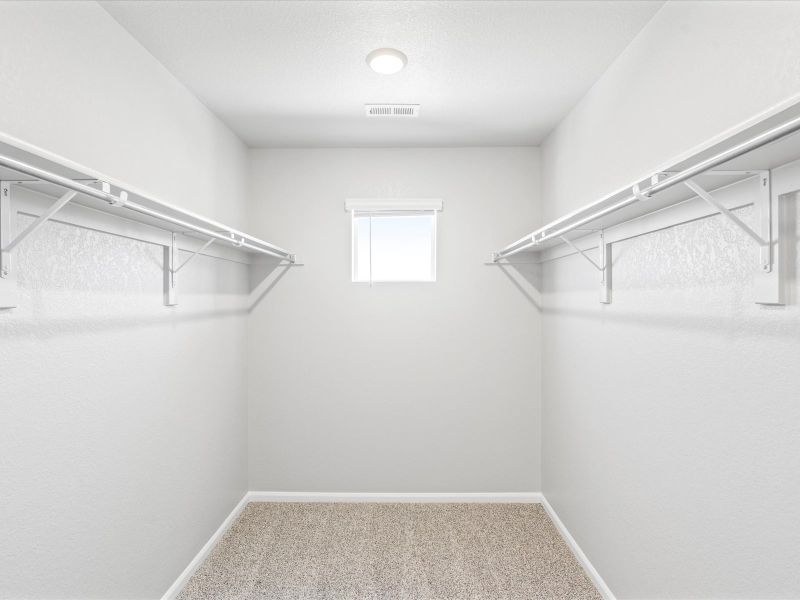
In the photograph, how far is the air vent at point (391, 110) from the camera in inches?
91.1

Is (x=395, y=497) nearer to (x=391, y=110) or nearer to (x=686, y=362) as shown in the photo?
(x=686, y=362)

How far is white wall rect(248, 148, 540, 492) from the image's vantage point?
2967 mm

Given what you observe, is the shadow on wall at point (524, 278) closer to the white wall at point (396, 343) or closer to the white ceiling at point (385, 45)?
the white wall at point (396, 343)

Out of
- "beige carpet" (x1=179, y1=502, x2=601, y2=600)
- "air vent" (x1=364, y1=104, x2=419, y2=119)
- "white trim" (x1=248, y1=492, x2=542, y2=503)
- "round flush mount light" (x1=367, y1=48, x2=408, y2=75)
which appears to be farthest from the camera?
"white trim" (x1=248, y1=492, x2=542, y2=503)

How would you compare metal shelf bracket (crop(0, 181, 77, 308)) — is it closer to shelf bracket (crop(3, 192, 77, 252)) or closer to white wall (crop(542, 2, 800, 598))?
shelf bracket (crop(3, 192, 77, 252))

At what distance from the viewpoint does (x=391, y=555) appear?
2326mm

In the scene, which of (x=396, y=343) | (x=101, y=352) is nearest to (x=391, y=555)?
(x=396, y=343)

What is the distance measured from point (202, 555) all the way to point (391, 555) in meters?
0.98

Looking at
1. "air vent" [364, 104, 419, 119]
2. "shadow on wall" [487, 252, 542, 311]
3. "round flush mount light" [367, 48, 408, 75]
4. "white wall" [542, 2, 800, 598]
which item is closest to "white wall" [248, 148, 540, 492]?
"shadow on wall" [487, 252, 542, 311]

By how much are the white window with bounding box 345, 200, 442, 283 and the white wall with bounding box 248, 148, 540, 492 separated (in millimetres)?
89

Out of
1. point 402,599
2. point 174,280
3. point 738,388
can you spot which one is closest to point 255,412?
point 174,280

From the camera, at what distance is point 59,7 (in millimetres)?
1334

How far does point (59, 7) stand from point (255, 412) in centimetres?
235

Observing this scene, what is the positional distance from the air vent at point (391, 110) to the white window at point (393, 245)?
0.73 metres
